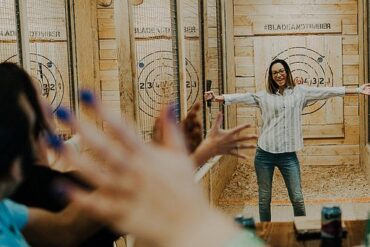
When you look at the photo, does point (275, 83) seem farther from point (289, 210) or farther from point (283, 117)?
point (289, 210)

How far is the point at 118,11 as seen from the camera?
3.50 m

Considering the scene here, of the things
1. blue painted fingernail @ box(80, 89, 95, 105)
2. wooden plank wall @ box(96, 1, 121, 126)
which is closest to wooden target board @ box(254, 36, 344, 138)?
wooden plank wall @ box(96, 1, 121, 126)

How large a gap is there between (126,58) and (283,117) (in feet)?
5.16

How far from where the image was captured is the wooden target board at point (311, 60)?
742cm

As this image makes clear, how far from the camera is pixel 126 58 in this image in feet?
11.8

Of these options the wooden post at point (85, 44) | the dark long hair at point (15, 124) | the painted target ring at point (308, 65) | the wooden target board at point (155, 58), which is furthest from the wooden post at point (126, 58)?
the painted target ring at point (308, 65)

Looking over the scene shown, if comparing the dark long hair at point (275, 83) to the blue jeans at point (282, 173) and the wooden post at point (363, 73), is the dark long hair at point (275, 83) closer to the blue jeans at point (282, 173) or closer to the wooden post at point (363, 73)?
the blue jeans at point (282, 173)

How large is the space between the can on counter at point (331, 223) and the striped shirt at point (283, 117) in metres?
2.41

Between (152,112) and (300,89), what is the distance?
3.72ft

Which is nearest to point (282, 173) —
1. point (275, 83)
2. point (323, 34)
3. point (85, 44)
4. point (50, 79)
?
point (275, 83)

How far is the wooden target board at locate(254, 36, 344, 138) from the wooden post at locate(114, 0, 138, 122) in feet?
13.0

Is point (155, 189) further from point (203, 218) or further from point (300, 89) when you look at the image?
point (300, 89)

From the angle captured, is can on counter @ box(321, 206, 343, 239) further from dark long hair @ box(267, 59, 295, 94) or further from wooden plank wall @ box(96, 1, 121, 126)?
wooden plank wall @ box(96, 1, 121, 126)

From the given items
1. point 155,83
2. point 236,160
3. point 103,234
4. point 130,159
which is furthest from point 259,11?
point 130,159
